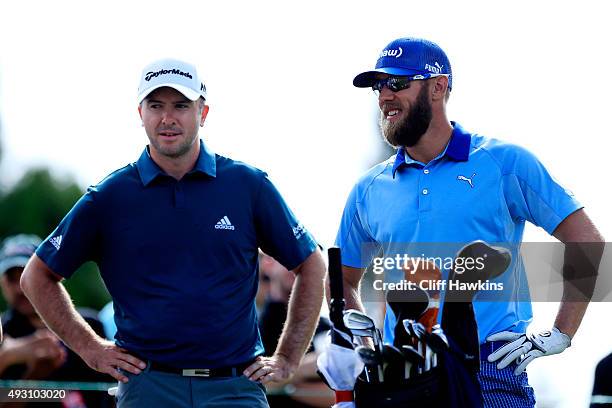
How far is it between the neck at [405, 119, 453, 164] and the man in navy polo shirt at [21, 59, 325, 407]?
0.73m

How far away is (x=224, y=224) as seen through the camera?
635cm

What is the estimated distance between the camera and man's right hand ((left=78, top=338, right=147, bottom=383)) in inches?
247

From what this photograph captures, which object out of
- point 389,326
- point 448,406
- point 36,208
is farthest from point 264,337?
point 36,208

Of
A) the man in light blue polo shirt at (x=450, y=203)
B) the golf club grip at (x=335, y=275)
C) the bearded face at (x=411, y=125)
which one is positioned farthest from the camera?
the bearded face at (x=411, y=125)

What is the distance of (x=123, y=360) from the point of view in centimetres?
629

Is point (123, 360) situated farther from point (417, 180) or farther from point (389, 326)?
point (417, 180)

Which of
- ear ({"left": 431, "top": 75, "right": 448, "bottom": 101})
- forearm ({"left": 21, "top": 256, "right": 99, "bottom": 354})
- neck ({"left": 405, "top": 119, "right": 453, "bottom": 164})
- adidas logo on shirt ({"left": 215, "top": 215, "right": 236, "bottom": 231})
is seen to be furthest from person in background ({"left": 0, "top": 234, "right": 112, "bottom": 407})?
ear ({"left": 431, "top": 75, "right": 448, "bottom": 101})

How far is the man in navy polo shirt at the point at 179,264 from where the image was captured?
6.26m

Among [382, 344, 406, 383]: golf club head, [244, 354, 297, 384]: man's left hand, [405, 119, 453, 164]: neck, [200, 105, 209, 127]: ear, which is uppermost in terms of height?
[200, 105, 209, 127]: ear

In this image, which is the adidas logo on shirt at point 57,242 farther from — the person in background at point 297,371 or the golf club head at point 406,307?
the person in background at point 297,371

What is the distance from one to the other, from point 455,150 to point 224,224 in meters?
1.25

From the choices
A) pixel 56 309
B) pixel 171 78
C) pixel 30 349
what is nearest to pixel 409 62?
pixel 171 78

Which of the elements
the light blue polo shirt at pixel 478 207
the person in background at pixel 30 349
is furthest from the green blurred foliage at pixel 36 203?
the light blue polo shirt at pixel 478 207

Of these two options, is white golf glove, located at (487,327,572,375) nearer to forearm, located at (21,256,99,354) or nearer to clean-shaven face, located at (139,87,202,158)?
clean-shaven face, located at (139,87,202,158)
